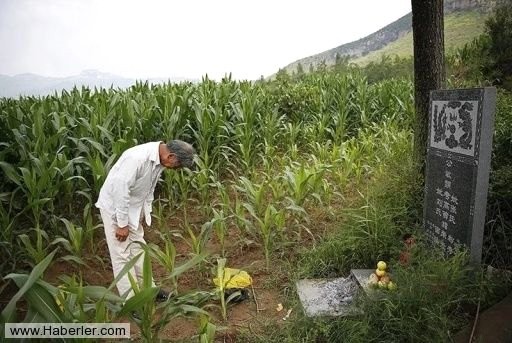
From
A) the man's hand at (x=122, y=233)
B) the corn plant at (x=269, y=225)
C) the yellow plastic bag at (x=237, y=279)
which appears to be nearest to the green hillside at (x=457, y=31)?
the corn plant at (x=269, y=225)

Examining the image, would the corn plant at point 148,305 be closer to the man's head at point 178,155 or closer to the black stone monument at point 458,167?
the man's head at point 178,155

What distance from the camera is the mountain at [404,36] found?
31.5m

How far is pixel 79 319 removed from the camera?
1774 millimetres

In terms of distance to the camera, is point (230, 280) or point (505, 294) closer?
point (505, 294)

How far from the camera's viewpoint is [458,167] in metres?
2.71

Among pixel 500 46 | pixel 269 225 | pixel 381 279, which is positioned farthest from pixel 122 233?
pixel 500 46

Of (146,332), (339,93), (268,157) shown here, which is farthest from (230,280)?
(339,93)

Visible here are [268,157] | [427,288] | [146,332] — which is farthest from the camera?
[268,157]

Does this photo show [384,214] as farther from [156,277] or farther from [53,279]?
[53,279]

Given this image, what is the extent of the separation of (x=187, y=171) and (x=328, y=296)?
94.9 inches

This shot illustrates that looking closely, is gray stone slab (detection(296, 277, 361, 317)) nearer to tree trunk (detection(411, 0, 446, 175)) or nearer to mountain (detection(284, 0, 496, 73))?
tree trunk (detection(411, 0, 446, 175))

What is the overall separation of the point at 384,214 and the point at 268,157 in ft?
7.37

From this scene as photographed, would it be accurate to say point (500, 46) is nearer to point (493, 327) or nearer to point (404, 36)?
point (493, 327)

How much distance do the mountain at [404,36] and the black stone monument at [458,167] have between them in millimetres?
22726
